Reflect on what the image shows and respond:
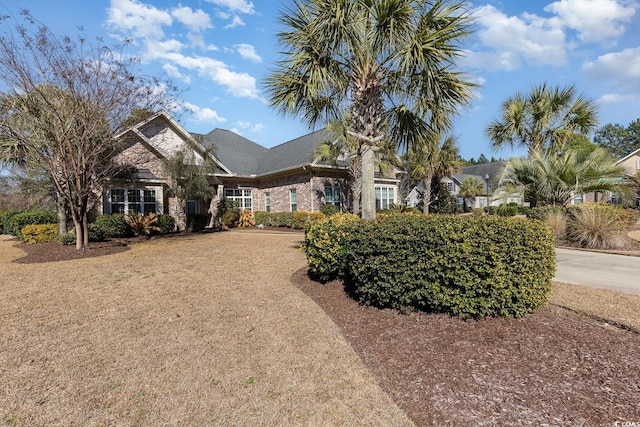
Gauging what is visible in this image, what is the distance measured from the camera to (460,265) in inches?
150

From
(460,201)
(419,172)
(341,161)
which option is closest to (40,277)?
(341,161)

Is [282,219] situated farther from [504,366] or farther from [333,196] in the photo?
[504,366]

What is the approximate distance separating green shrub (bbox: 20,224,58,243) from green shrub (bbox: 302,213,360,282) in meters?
12.6

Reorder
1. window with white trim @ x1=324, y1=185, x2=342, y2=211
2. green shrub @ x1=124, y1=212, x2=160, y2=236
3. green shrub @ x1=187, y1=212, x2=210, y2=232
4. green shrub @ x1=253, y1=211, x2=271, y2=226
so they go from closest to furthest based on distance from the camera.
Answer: green shrub @ x1=124, y1=212, x2=160, y2=236 → green shrub @ x1=187, y1=212, x2=210, y2=232 → window with white trim @ x1=324, y1=185, x2=342, y2=211 → green shrub @ x1=253, y1=211, x2=271, y2=226

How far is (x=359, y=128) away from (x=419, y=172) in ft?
62.2

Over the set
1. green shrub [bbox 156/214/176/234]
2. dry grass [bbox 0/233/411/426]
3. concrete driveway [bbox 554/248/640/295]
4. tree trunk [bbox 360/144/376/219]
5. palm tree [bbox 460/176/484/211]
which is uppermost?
palm tree [bbox 460/176/484/211]

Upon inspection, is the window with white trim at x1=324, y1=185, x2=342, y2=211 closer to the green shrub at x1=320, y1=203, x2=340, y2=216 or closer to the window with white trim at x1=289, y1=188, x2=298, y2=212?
the green shrub at x1=320, y1=203, x2=340, y2=216

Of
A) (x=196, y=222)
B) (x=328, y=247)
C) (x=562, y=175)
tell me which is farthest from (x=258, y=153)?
(x=328, y=247)

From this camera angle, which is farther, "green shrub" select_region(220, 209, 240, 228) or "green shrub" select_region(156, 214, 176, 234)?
"green shrub" select_region(220, 209, 240, 228)

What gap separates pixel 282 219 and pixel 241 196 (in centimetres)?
387

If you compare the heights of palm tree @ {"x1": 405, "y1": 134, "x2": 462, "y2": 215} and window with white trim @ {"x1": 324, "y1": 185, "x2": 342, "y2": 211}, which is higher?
palm tree @ {"x1": 405, "y1": 134, "x2": 462, "y2": 215}

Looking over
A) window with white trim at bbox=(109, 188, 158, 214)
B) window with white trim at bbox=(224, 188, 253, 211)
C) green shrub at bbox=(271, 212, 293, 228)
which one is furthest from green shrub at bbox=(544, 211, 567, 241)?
window with white trim at bbox=(109, 188, 158, 214)

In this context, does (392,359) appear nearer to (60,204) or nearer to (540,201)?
(540,201)

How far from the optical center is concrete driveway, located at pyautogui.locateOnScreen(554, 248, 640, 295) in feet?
19.1
